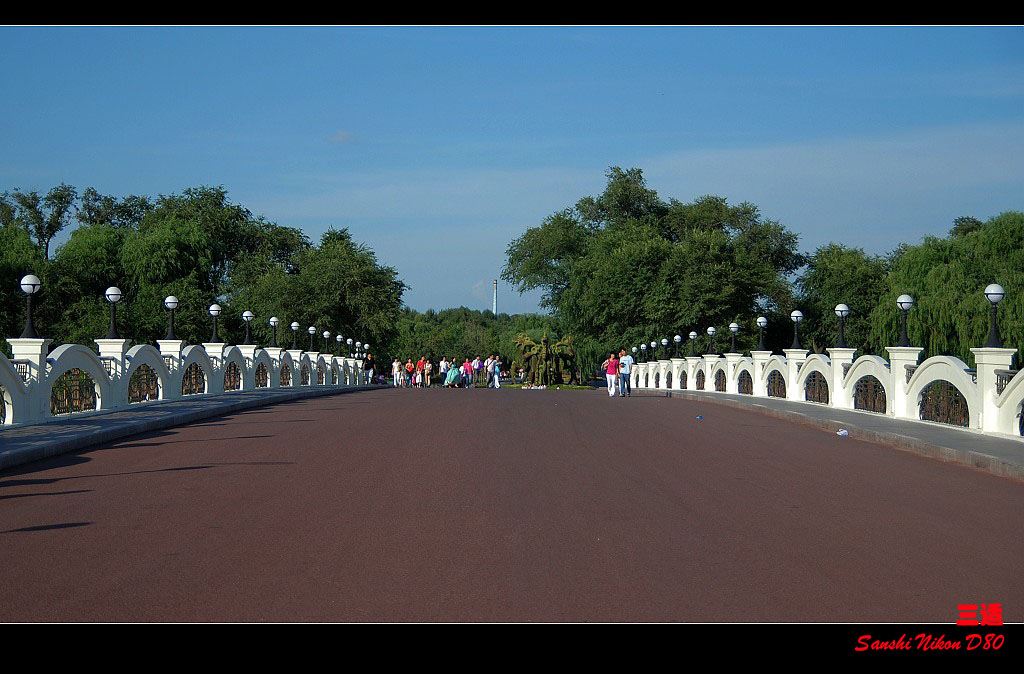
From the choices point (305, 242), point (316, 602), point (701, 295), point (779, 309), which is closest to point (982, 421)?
point (316, 602)

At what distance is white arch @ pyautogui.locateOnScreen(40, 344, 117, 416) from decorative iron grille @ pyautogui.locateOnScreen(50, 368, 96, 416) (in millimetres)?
124

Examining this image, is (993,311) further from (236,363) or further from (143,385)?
(236,363)

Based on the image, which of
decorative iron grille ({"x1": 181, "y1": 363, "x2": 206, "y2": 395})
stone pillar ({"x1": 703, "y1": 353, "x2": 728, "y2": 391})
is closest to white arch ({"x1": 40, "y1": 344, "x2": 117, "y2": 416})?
decorative iron grille ({"x1": 181, "y1": 363, "x2": 206, "y2": 395})

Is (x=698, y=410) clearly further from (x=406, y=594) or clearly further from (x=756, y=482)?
(x=406, y=594)

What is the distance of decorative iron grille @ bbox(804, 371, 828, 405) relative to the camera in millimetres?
28781

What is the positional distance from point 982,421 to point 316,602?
47.8 ft

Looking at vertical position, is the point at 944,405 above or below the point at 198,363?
below

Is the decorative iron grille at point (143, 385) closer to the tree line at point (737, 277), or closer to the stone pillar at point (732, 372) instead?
the stone pillar at point (732, 372)

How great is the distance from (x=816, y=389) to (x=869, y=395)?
545cm

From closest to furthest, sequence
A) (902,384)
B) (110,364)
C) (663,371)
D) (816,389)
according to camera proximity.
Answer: (902,384) < (110,364) < (816,389) < (663,371)

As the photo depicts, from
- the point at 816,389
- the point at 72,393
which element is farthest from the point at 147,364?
the point at 816,389

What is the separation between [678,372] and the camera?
5369cm

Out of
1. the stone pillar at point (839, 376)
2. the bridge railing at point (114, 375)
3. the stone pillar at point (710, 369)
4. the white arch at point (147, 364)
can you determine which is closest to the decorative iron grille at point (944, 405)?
the stone pillar at point (839, 376)

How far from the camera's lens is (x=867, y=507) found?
33.3 ft
